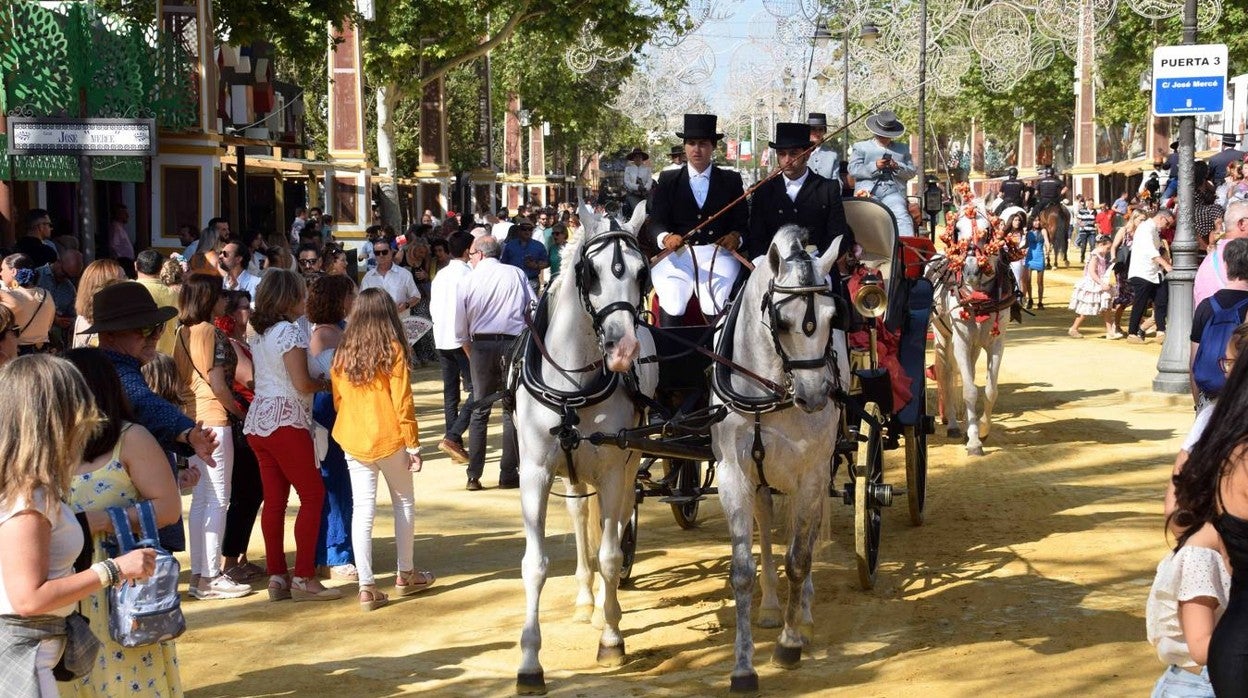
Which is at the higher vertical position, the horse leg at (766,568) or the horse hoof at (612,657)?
the horse leg at (766,568)

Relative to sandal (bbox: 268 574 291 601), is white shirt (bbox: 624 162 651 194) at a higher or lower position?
higher

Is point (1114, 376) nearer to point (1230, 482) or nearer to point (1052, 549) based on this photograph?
point (1052, 549)

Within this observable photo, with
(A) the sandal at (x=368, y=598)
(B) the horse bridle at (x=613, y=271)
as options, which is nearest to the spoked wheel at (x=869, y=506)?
(B) the horse bridle at (x=613, y=271)

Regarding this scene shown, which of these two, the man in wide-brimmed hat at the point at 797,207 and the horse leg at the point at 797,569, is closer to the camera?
the horse leg at the point at 797,569

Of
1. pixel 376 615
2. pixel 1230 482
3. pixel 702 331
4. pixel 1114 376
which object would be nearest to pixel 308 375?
pixel 376 615

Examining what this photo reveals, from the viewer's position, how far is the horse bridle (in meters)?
7.37

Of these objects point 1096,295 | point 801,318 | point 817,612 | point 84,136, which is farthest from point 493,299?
point 1096,295

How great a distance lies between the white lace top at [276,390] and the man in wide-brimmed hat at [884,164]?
19.5 feet

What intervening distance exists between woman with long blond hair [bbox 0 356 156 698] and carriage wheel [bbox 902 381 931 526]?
686 centimetres

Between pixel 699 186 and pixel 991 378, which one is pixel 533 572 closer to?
pixel 699 186

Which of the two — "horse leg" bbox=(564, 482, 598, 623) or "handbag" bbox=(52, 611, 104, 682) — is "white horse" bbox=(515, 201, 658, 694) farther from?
"handbag" bbox=(52, 611, 104, 682)

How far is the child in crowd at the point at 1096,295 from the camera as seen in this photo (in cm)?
2503

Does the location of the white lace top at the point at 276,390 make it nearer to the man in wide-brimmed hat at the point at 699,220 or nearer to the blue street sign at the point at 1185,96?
the man in wide-brimmed hat at the point at 699,220

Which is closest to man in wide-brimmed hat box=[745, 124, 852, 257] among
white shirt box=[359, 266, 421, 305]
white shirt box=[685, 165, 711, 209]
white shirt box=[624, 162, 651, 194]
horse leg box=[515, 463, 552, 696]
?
white shirt box=[685, 165, 711, 209]
